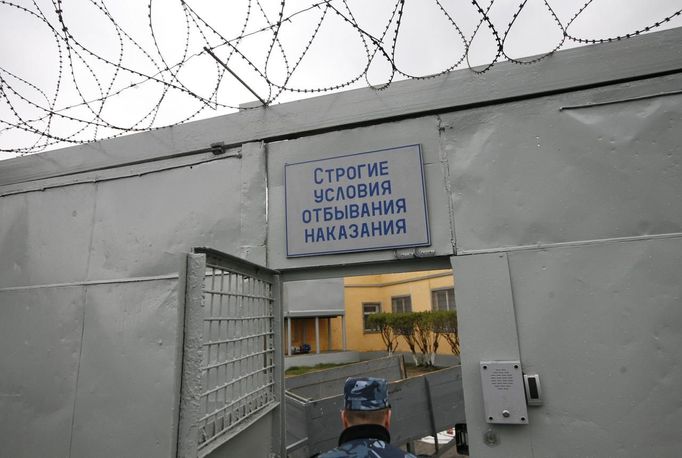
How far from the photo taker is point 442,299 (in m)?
17.8

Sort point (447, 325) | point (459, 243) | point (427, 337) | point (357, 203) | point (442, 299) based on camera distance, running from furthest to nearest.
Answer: point (442, 299) → point (427, 337) → point (447, 325) → point (357, 203) → point (459, 243)

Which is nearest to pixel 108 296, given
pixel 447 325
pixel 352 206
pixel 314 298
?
pixel 352 206

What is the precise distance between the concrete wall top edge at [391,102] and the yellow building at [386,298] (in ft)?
48.9

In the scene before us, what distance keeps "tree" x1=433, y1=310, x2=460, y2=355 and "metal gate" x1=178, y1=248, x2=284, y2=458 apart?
1349 cm

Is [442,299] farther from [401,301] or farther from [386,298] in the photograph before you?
[386,298]

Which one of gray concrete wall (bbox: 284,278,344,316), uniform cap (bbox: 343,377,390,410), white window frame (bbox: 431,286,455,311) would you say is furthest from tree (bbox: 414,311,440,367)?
uniform cap (bbox: 343,377,390,410)

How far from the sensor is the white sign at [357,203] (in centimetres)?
331

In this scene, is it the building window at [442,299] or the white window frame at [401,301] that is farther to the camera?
the white window frame at [401,301]

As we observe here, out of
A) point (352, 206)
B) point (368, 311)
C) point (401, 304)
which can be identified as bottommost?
point (368, 311)

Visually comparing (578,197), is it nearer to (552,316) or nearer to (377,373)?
(552,316)

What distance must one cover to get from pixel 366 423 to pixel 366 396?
138 millimetres

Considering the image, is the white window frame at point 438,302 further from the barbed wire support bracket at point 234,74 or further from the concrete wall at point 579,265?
the barbed wire support bracket at point 234,74

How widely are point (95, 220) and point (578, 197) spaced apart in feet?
15.3

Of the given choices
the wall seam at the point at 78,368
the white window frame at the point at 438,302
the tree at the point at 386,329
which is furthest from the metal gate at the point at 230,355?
the tree at the point at 386,329
